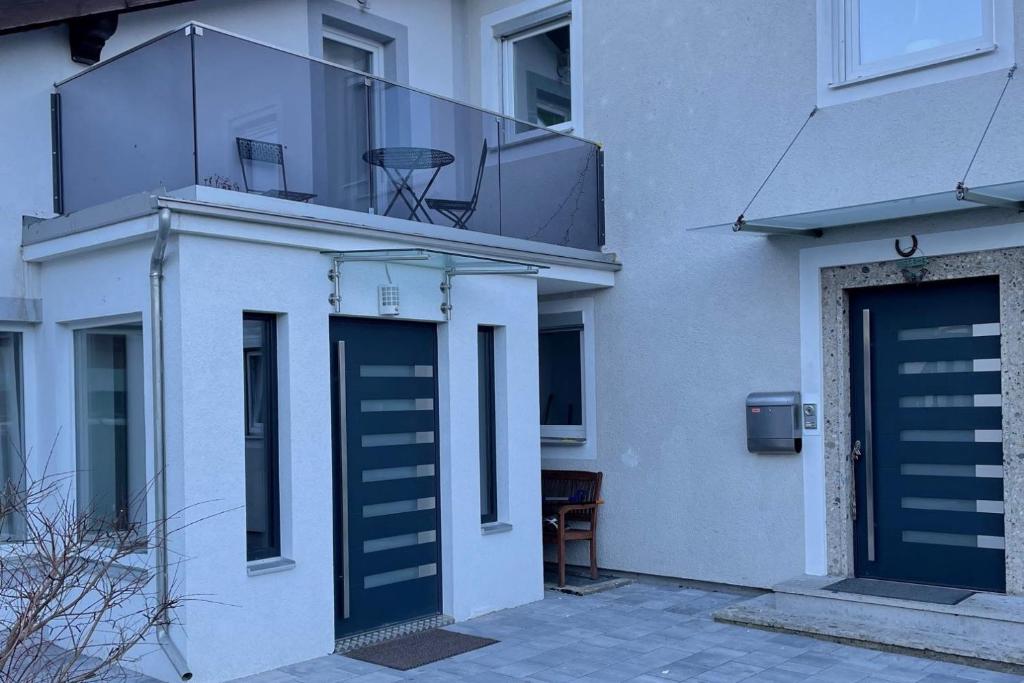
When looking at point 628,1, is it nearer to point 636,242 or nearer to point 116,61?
point 636,242

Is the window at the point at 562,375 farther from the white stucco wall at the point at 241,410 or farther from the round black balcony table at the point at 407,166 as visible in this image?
the round black balcony table at the point at 407,166

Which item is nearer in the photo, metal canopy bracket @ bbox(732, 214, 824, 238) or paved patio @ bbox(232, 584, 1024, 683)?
paved patio @ bbox(232, 584, 1024, 683)

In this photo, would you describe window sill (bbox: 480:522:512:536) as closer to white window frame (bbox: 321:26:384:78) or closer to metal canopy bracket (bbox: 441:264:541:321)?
metal canopy bracket (bbox: 441:264:541:321)

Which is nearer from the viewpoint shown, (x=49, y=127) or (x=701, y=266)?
(x=49, y=127)

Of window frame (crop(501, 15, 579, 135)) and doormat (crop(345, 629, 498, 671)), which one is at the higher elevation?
window frame (crop(501, 15, 579, 135))

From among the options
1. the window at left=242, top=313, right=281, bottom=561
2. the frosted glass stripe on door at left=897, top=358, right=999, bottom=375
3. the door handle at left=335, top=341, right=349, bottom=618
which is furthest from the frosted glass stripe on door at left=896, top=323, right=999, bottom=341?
the window at left=242, top=313, right=281, bottom=561

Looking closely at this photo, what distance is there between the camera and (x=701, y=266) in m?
8.48

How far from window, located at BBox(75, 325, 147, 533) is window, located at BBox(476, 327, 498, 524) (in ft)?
8.72

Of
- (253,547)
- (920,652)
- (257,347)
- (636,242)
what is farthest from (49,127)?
(920,652)

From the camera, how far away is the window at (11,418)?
22.8 ft

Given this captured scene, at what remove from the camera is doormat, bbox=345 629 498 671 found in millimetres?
6402

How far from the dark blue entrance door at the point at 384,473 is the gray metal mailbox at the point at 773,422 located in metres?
2.50

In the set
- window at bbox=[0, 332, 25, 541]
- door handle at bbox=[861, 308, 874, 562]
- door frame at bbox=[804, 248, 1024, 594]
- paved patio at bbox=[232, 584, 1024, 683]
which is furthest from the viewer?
door handle at bbox=[861, 308, 874, 562]

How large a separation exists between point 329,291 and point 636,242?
3.24 metres
